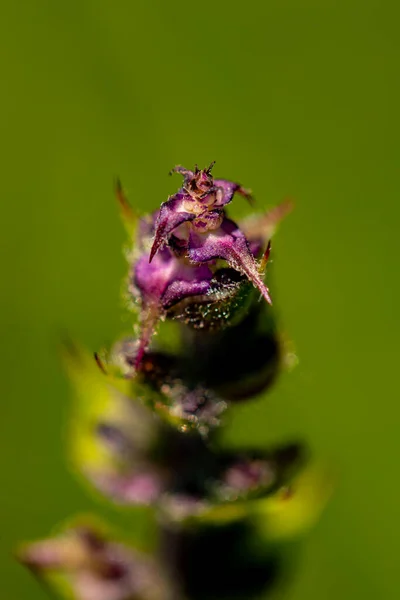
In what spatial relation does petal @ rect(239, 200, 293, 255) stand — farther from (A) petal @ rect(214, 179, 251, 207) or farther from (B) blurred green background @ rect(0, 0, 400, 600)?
(B) blurred green background @ rect(0, 0, 400, 600)

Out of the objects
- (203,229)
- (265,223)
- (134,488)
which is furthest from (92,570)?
(203,229)

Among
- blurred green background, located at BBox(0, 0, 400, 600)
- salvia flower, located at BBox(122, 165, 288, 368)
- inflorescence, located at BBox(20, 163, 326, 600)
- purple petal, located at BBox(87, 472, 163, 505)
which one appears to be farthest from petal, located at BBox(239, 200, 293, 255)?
blurred green background, located at BBox(0, 0, 400, 600)

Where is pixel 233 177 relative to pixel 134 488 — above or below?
above

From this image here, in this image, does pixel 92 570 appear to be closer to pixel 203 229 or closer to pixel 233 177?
pixel 203 229

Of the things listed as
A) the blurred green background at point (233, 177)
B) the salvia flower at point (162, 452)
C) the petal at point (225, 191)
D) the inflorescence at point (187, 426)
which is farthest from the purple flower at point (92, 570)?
the blurred green background at point (233, 177)

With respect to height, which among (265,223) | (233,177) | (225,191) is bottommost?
(225,191)

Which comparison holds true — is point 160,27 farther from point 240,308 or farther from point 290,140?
point 240,308

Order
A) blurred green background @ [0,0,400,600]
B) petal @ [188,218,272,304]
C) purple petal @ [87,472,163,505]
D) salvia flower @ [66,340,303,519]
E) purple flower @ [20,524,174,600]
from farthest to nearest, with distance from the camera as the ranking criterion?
blurred green background @ [0,0,400,600]
purple flower @ [20,524,174,600]
purple petal @ [87,472,163,505]
salvia flower @ [66,340,303,519]
petal @ [188,218,272,304]

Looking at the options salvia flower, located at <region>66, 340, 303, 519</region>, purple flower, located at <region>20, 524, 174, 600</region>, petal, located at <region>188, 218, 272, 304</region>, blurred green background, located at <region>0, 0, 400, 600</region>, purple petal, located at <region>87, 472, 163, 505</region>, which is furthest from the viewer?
blurred green background, located at <region>0, 0, 400, 600</region>

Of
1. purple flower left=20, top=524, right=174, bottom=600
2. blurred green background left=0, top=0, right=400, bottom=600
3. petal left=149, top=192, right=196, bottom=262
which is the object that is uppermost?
blurred green background left=0, top=0, right=400, bottom=600
